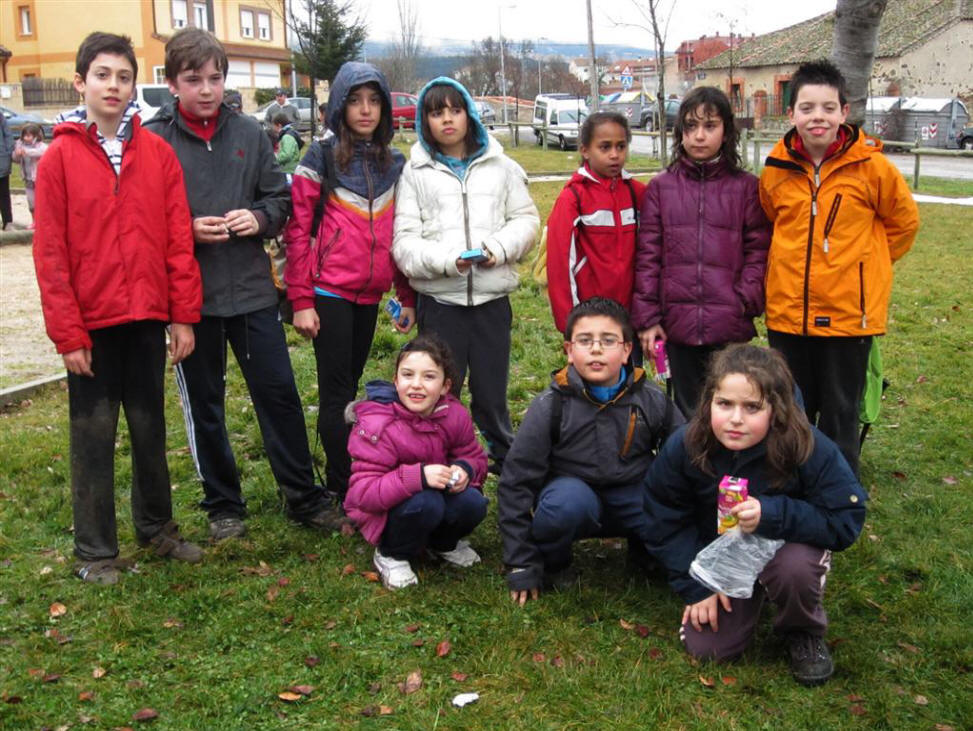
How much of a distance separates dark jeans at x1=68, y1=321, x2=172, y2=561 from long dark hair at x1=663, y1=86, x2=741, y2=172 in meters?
2.35

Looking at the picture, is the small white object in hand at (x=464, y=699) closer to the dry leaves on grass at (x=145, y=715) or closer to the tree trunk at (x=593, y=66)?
the dry leaves on grass at (x=145, y=715)

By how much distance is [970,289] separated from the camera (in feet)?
31.7

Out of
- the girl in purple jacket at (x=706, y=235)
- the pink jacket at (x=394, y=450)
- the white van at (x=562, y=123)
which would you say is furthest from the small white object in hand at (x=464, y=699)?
the white van at (x=562, y=123)

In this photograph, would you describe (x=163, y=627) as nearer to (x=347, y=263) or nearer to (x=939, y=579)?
(x=347, y=263)

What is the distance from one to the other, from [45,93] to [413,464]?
47440 mm

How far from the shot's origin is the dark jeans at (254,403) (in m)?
4.40

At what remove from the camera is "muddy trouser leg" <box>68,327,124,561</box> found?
4.05 m

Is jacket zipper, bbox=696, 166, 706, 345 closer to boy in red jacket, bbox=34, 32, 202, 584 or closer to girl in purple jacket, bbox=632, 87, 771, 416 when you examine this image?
girl in purple jacket, bbox=632, 87, 771, 416

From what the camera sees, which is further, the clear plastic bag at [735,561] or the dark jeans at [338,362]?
the dark jeans at [338,362]

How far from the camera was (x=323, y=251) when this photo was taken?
449cm

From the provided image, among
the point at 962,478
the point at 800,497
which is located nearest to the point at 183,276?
the point at 800,497

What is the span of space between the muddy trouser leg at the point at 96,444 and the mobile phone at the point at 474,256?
1.47 meters

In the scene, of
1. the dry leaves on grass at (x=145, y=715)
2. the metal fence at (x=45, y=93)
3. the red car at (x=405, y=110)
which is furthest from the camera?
the metal fence at (x=45, y=93)

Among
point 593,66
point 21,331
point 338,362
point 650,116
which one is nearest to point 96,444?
point 338,362
